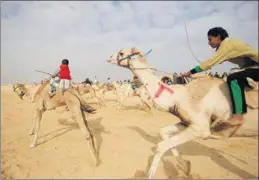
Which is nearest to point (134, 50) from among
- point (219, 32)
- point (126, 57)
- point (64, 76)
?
point (126, 57)

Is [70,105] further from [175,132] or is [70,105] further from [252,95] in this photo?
[252,95]

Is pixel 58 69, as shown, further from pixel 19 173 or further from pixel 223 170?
pixel 223 170

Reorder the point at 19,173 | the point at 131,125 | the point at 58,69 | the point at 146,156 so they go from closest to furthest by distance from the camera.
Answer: the point at 19,173
the point at 146,156
the point at 58,69
the point at 131,125

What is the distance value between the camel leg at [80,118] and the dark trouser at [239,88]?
4232mm

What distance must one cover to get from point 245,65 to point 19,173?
6064 mm

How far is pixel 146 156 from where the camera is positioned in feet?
26.2

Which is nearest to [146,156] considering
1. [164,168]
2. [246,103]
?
[164,168]

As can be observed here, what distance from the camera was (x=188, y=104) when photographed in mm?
5355

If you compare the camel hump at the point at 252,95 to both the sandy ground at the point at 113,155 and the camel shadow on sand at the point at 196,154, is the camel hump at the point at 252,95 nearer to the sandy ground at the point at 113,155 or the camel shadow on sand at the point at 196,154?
the sandy ground at the point at 113,155

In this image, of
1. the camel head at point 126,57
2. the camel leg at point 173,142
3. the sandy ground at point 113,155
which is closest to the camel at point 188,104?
the camel leg at point 173,142

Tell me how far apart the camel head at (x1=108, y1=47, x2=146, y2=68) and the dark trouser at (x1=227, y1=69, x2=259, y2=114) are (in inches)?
80.9

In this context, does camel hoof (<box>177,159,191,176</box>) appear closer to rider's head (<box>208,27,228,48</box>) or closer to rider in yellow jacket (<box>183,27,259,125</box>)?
rider in yellow jacket (<box>183,27,259,125</box>)

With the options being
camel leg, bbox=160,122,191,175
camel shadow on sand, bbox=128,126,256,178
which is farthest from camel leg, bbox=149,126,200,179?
camel shadow on sand, bbox=128,126,256,178

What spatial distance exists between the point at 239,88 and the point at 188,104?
3.34 ft
